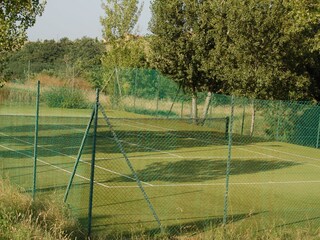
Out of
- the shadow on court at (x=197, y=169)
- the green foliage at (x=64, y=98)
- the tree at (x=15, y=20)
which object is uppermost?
the tree at (x=15, y=20)

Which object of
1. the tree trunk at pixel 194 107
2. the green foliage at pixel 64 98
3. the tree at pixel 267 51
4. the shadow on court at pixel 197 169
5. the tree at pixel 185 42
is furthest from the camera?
the green foliage at pixel 64 98

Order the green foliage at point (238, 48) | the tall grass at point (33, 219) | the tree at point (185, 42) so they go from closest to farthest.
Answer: the tall grass at point (33, 219), the green foliage at point (238, 48), the tree at point (185, 42)

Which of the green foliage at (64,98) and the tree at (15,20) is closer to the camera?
the tree at (15,20)

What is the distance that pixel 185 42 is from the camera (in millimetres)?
32094

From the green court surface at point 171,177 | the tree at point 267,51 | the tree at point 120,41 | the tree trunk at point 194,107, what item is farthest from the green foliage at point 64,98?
the tree at point 267,51

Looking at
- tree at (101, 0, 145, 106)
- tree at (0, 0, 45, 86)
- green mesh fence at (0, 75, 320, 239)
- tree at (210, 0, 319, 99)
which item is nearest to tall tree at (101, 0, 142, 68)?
tree at (101, 0, 145, 106)

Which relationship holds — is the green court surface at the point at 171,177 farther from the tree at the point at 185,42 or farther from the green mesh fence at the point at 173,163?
the tree at the point at 185,42

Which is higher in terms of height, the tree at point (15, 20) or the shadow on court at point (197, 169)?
the tree at point (15, 20)

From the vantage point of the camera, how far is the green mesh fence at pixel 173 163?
11.4 m

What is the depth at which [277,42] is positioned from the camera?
26.4m

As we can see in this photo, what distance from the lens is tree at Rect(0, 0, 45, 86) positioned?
52.7ft

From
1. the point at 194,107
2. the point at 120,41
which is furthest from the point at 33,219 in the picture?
the point at 120,41

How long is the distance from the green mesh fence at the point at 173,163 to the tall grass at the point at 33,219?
70 cm

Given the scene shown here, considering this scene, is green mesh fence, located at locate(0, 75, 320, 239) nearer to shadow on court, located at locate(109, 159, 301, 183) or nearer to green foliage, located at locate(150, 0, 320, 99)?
shadow on court, located at locate(109, 159, 301, 183)
